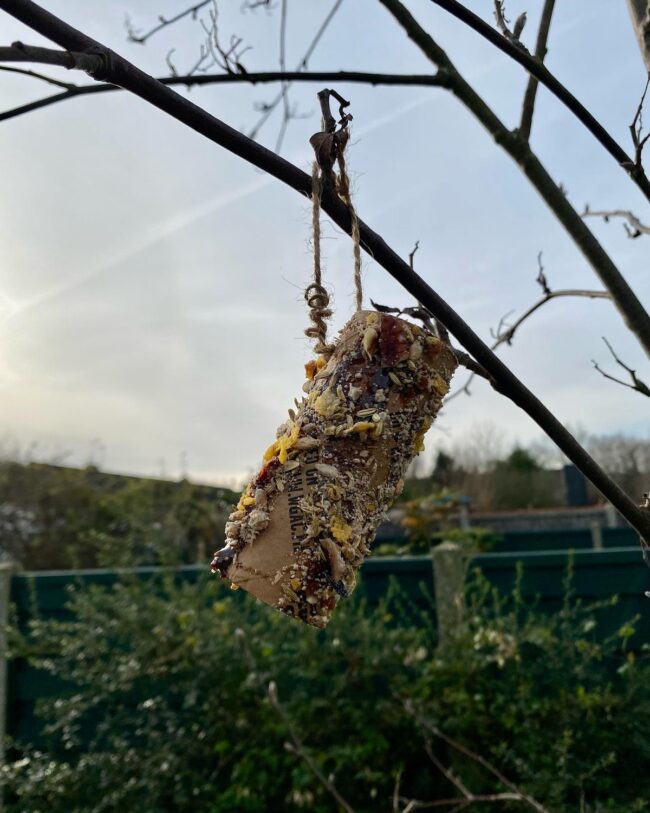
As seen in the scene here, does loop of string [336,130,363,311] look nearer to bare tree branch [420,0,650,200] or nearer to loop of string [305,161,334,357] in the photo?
loop of string [305,161,334,357]

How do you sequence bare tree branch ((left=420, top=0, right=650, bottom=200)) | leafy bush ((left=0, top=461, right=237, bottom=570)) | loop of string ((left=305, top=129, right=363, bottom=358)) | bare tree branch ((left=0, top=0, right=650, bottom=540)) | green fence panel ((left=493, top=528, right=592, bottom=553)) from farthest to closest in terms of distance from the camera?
leafy bush ((left=0, top=461, right=237, bottom=570)) → green fence panel ((left=493, top=528, right=592, bottom=553)) → bare tree branch ((left=420, top=0, right=650, bottom=200)) → loop of string ((left=305, top=129, right=363, bottom=358)) → bare tree branch ((left=0, top=0, right=650, bottom=540))

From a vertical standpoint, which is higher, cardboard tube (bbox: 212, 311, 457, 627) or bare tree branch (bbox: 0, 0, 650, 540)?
bare tree branch (bbox: 0, 0, 650, 540)

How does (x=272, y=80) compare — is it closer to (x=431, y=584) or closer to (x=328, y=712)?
(x=328, y=712)

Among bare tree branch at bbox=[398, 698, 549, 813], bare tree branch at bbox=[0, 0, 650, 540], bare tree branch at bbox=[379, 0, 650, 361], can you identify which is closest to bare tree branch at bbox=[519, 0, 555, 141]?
bare tree branch at bbox=[379, 0, 650, 361]

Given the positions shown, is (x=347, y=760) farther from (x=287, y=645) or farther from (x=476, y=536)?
(x=476, y=536)

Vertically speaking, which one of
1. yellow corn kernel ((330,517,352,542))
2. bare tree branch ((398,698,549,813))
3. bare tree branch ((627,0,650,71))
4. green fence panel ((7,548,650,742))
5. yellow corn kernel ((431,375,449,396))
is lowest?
bare tree branch ((398,698,549,813))

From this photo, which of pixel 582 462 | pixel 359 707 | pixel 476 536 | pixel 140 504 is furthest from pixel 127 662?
pixel 140 504

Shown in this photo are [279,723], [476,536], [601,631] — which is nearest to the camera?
[279,723]
